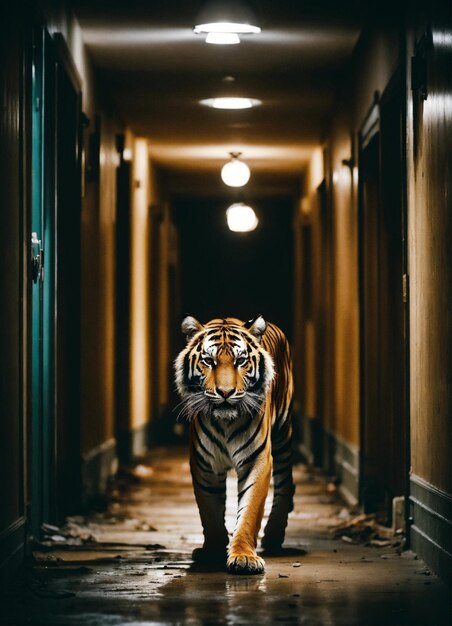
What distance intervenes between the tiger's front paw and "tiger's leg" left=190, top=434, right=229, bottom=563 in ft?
1.24

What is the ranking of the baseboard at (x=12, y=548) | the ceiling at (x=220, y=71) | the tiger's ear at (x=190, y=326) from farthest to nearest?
Result: the ceiling at (x=220, y=71)
the tiger's ear at (x=190, y=326)
the baseboard at (x=12, y=548)

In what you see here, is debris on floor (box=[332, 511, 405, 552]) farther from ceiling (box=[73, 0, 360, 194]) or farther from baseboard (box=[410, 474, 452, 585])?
ceiling (box=[73, 0, 360, 194])

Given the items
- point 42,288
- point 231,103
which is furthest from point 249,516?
point 231,103

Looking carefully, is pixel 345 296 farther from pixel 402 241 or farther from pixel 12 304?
pixel 12 304

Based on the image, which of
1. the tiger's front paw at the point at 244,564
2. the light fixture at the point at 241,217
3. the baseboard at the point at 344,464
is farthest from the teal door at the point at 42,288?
the light fixture at the point at 241,217

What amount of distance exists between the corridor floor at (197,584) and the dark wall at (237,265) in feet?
43.8

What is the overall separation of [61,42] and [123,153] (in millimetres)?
4038

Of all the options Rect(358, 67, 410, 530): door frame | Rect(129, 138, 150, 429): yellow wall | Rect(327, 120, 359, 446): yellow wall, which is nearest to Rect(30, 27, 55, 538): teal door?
Rect(358, 67, 410, 530): door frame

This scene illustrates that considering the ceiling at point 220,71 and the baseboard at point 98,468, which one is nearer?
the ceiling at point 220,71

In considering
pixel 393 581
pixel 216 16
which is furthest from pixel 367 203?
pixel 393 581

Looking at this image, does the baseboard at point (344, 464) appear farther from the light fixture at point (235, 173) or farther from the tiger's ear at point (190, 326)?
the tiger's ear at point (190, 326)

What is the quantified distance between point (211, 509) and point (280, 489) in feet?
2.23

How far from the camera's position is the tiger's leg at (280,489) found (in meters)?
6.28

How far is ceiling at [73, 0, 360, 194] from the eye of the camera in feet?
26.9
